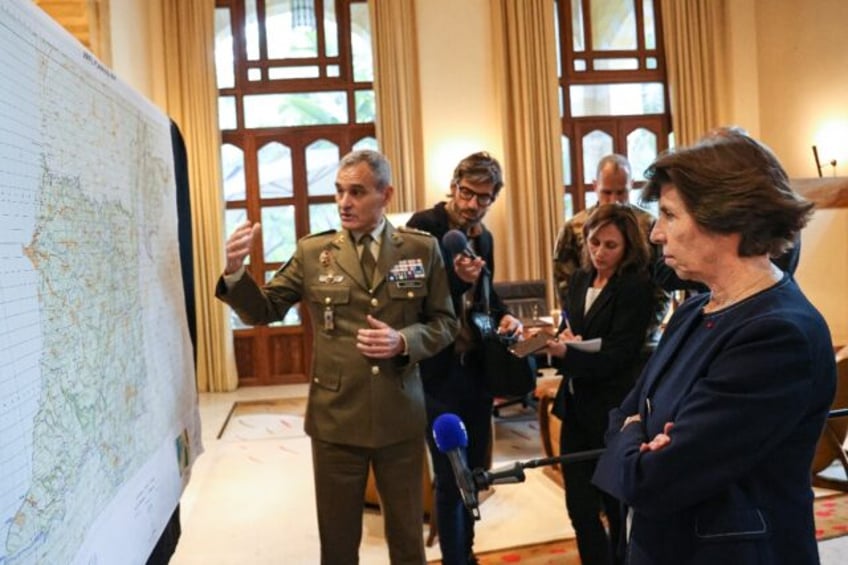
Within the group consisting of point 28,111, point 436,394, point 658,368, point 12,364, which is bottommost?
point 436,394

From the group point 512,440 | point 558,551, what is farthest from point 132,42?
point 558,551

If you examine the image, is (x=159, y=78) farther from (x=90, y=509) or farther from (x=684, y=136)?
(x=90, y=509)

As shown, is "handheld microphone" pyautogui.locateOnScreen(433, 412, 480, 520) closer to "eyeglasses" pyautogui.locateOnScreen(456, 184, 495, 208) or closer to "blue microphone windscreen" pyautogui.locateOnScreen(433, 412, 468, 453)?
"blue microphone windscreen" pyautogui.locateOnScreen(433, 412, 468, 453)

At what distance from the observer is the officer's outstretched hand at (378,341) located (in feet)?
6.68

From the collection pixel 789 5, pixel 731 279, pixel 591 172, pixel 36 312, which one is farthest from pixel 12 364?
pixel 789 5

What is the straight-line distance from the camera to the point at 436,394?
248cm

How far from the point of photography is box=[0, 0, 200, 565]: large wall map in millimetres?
950

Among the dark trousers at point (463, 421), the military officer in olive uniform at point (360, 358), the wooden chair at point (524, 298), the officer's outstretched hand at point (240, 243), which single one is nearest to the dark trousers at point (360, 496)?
the military officer in olive uniform at point (360, 358)

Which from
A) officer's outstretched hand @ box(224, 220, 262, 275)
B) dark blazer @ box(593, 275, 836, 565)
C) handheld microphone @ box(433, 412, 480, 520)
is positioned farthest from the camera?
officer's outstretched hand @ box(224, 220, 262, 275)

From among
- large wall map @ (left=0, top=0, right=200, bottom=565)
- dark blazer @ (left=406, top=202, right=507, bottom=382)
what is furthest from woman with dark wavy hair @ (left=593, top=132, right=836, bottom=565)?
dark blazer @ (left=406, top=202, right=507, bottom=382)

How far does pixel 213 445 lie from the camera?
17.7ft

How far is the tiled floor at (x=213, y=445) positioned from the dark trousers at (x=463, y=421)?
46.2 inches

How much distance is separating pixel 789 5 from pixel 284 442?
7027 millimetres

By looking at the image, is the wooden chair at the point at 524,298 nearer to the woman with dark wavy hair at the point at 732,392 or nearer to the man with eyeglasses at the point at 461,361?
the man with eyeglasses at the point at 461,361
